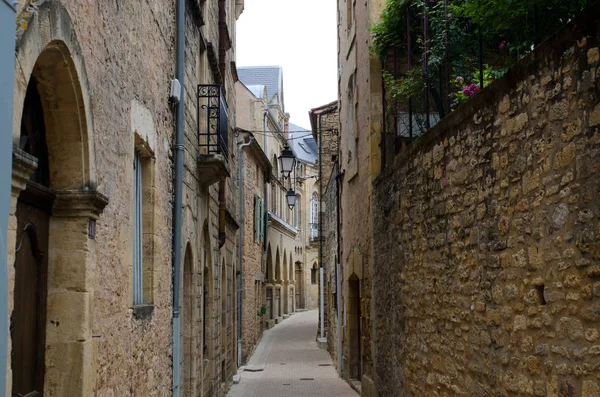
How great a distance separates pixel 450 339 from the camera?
6.50 metres

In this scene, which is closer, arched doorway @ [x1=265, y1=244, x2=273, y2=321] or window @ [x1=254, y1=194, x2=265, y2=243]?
window @ [x1=254, y1=194, x2=265, y2=243]

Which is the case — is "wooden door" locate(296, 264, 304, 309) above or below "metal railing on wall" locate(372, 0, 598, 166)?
below

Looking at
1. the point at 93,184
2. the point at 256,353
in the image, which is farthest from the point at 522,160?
the point at 256,353

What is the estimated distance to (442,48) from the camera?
959 centimetres

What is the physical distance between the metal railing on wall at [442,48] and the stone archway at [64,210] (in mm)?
3550

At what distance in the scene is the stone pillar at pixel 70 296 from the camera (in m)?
4.23

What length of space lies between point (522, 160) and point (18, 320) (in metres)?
3.12

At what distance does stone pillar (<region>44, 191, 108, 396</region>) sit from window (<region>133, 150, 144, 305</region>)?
193 cm

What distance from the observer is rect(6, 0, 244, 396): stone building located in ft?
12.6

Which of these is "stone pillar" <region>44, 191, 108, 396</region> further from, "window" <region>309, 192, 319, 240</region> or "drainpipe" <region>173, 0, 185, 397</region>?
"window" <region>309, 192, 319, 240</region>

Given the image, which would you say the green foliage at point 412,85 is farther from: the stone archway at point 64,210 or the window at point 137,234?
the stone archway at point 64,210

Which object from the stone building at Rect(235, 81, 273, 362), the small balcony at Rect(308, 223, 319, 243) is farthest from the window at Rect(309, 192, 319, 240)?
the stone building at Rect(235, 81, 273, 362)

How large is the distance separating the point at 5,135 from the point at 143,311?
3.72 m

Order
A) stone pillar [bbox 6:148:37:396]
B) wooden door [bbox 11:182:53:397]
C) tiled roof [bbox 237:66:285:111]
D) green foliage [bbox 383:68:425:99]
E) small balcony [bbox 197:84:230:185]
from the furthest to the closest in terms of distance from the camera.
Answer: tiled roof [bbox 237:66:285:111]
small balcony [bbox 197:84:230:185]
green foliage [bbox 383:68:425:99]
wooden door [bbox 11:182:53:397]
stone pillar [bbox 6:148:37:396]
